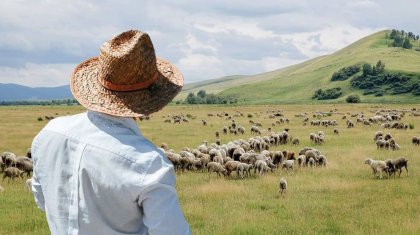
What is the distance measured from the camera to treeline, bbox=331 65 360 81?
167 metres

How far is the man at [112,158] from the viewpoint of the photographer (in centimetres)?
270

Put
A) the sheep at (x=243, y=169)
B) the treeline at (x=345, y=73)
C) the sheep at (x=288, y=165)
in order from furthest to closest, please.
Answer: the treeline at (x=345, y=73), the sheep at (x=288, y=165), the sheep at (x=243, y=169)

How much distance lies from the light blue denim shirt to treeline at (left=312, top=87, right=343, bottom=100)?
150m

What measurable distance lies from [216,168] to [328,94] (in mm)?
139527

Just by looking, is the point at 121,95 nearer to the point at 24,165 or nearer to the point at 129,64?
the point at 129,64

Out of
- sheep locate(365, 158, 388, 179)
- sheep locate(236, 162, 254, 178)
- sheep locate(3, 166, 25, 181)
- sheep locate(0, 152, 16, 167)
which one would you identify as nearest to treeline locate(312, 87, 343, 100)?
sheep locate(365, 158, 388, 179)

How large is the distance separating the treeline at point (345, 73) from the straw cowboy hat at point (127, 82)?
6668 inches

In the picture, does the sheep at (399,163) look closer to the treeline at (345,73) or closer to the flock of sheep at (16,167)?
the flock of sheep at (16,167)

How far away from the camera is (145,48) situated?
3158 millimetres

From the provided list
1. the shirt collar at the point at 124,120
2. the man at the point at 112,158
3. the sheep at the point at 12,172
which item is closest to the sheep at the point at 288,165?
the sheep at the point at 12,172

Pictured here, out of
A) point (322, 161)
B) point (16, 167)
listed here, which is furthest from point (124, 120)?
point (322, 161)

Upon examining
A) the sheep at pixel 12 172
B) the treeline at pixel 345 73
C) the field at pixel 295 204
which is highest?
the treeline at pixel 345 73

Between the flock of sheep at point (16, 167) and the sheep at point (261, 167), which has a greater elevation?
the flock of sheep at point (16, 167)

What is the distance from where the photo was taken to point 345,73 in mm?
168500
